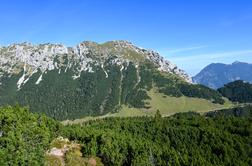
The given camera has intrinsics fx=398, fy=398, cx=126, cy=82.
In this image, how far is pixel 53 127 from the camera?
158 meters

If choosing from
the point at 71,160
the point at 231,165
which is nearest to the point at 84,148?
the point at 71,160

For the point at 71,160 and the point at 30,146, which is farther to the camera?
the point at 71,160

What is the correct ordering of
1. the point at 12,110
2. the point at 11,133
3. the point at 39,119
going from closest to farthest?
the point at 11,133 < the point at 12,110 < the point at 39,119

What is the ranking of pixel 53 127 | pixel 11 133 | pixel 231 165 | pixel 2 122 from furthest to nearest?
pixel 231 165, pixel 53 127, pixel 2 122, pixel 11 133

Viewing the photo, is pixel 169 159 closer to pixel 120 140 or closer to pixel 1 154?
pixel 120 140

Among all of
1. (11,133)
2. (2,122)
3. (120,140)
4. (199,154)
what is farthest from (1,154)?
(199,154)

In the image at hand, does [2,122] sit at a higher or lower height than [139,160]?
higher

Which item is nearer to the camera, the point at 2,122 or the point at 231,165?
the point at 2,122

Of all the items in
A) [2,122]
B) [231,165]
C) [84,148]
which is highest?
[2,122]

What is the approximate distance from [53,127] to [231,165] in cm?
8847

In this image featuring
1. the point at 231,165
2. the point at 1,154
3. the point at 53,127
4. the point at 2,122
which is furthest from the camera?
the point at 231,165

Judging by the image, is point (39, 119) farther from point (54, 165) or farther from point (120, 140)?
point (120, 140)

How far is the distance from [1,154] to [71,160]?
36.2m

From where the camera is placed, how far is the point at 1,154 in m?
101
